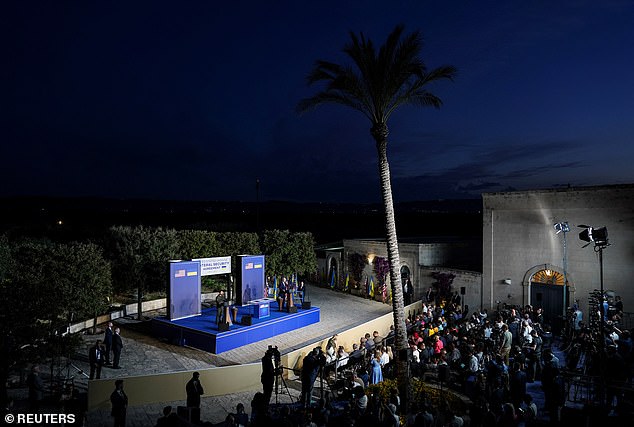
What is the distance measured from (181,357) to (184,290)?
4297 mm

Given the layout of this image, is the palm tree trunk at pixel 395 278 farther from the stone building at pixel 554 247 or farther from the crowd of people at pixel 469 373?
the stone building at pixel 554 247

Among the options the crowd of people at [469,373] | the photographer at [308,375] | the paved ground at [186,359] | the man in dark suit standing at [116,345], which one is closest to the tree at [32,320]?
the paved ground at [186,359]

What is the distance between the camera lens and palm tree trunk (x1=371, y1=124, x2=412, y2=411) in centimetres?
1242

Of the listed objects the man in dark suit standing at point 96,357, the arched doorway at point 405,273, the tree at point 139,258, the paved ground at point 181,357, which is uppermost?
the tree at point 139,258

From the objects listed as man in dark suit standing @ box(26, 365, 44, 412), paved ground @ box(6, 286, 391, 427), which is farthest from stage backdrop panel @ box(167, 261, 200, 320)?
man in dark suit standing @ box(26, 365, 44, 412)

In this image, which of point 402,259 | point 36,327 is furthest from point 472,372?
point 402,259

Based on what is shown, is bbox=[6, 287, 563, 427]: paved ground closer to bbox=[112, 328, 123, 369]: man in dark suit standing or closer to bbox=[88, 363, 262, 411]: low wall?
Result: bbox=[88, 363, 262, 411]: low wall

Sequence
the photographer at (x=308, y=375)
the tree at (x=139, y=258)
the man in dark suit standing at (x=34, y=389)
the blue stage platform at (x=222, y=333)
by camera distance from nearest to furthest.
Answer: the man in dark suit standing at (x=34, y=389) → the photographer at (x=308, y=375) → the blue stage platform at (x=222, y=333) → the tree at (x=139, y=258)

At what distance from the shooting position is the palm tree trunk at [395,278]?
1242cm

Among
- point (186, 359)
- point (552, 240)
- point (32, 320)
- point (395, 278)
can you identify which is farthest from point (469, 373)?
point (32, 320)

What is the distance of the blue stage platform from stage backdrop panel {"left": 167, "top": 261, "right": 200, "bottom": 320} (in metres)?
0.40

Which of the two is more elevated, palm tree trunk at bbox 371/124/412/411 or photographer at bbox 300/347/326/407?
palm tree trunk at bbox 371/124/412/411

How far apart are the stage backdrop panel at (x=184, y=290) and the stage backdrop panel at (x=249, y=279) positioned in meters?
2.79

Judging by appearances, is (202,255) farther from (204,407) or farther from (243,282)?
(204,407)
